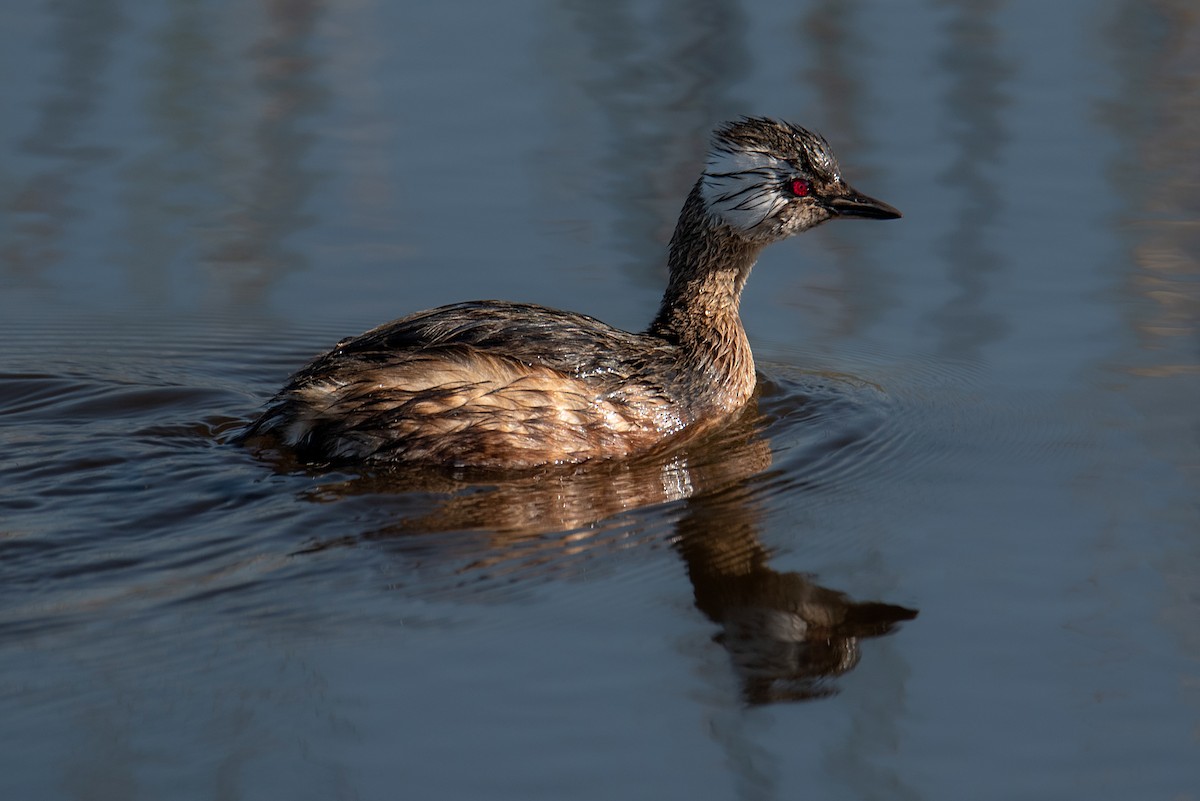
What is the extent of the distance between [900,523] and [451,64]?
20.6ft

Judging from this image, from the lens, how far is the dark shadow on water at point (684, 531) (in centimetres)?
522

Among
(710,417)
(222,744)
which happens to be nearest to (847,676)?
(222,744)

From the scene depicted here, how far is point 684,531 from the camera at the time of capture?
6055 mm

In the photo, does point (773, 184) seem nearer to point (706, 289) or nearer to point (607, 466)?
point (706, 289)

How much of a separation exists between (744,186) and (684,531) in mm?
2323

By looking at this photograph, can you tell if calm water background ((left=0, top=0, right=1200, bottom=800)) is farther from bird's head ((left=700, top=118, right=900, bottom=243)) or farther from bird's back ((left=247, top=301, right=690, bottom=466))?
bird's head ((left=700, top=118, right=900, bottom=243))

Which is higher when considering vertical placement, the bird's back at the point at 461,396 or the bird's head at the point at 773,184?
the bird's head at the point at 773,184

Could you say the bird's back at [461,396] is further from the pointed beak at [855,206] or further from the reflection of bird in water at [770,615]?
the pointed beak at [855,206]

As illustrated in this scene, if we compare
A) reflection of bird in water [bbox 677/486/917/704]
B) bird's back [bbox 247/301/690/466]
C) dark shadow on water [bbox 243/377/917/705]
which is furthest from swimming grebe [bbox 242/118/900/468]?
reflection of bird in water [bbox 677/486/917/704]

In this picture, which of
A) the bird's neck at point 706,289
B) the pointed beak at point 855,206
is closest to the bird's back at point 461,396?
the bird's neck at point 706,289

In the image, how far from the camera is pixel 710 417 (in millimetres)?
7504

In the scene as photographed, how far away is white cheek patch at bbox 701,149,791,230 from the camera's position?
7805mm

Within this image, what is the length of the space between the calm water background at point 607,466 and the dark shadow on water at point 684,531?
0.9 inches

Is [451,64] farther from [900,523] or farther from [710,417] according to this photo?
[900,523]
